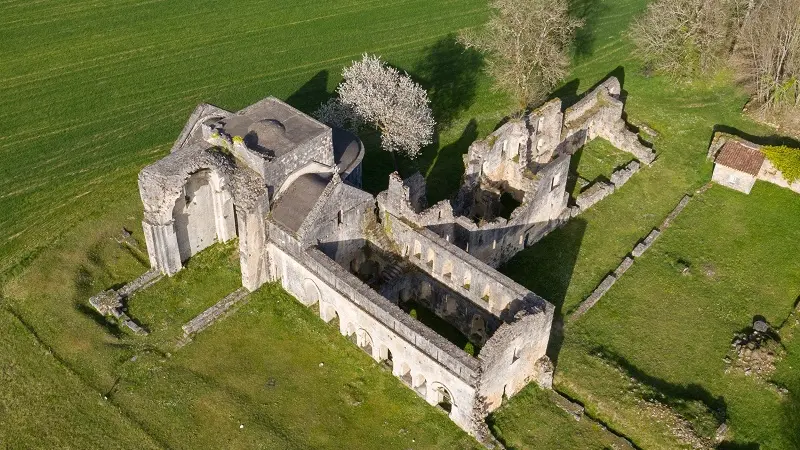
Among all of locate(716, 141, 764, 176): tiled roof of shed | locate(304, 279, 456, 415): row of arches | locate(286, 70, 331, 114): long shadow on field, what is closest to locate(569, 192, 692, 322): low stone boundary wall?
locate(716, 141, 764, 176): tiled roof of shed

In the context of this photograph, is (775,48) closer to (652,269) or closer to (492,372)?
(652,269)

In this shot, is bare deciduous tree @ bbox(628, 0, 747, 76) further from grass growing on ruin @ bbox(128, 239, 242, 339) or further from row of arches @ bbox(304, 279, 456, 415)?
grass growing on ruin @ bbox(128, 239, 242, 339)

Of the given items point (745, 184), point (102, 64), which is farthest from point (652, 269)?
point (102, 64)

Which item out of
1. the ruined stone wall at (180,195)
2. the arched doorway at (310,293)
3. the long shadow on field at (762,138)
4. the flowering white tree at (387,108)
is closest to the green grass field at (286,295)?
the arched doorway at (310,293)

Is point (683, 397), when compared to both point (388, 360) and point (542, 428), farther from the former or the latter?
point (388, 360)

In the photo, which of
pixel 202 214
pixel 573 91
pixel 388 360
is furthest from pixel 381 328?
pixel 573 91

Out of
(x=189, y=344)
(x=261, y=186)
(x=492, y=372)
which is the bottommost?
(x=189, y=344)
